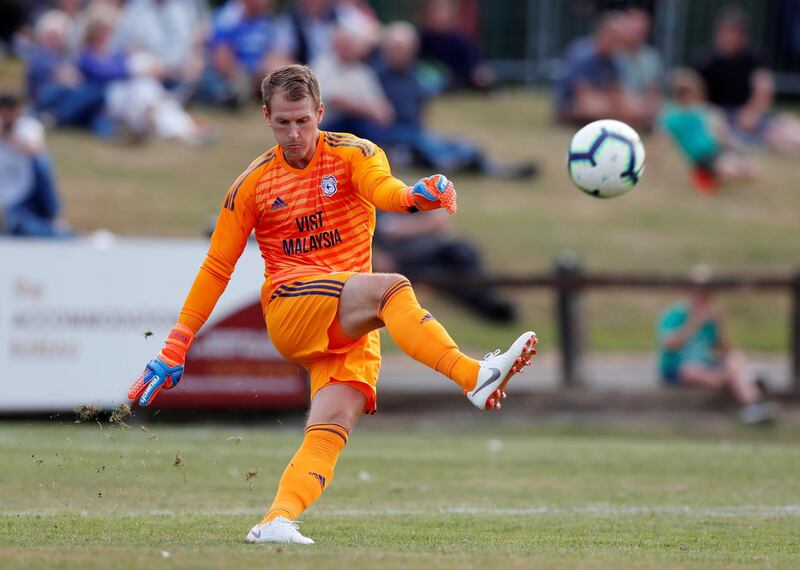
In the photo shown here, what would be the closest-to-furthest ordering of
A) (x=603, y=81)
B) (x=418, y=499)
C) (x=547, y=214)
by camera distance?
1. (x=418, y=499)
2. (x=547, y=214)
3. (x=603, y=81)

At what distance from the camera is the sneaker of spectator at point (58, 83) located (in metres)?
→ 19.8

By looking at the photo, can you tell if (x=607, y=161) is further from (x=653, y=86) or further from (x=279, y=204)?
(x=653, y=86)

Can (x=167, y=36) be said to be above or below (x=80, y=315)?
above

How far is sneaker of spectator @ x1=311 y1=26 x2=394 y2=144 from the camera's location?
18.3m

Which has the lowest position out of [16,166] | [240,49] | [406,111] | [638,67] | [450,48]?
[16,166]

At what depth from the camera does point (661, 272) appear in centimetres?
2009

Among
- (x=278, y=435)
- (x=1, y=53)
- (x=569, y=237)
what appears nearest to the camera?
(x=278, y=435)

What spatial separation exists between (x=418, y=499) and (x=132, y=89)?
12.8 meters

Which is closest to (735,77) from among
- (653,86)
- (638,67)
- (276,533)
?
(653,86)

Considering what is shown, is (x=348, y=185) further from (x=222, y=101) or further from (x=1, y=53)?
(x=1, y=53)

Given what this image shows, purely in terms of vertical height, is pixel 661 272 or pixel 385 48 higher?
pixel 385 48

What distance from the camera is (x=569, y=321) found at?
15.1 meters

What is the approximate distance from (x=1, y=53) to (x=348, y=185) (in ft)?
65.7

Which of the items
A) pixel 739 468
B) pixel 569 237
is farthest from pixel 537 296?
pixel 739 468
